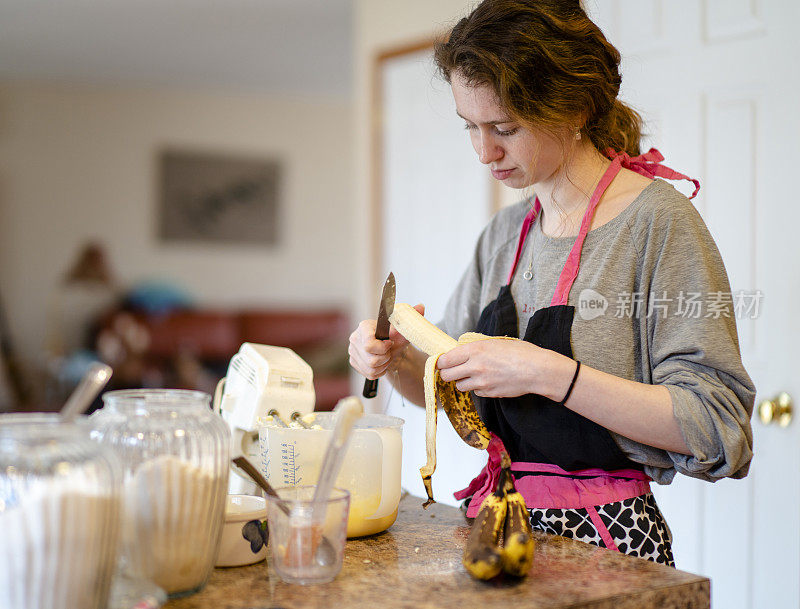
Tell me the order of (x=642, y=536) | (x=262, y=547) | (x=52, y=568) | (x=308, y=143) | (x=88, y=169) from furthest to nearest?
(x=308, y=143) < (x=88, y=169) < (x=642, y=536) < (x=262, y=547) < (x=52, y=568)

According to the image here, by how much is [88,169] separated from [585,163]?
220 inches

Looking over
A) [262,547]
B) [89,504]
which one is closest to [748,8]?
[262,547]

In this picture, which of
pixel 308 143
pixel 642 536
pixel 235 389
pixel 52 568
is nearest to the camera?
pixel 52 568

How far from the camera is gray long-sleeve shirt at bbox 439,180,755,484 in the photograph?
1.16m

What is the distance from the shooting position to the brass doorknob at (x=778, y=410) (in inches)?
81.4

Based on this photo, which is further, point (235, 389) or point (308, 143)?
point (308, 143)

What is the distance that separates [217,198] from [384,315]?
562cm

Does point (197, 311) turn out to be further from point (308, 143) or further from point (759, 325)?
point (759, 325)

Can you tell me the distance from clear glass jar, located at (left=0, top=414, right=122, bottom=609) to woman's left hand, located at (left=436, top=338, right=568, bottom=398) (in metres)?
0.53

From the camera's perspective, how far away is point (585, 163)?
4.63 ft

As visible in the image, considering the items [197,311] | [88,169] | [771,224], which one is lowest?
[197,311]

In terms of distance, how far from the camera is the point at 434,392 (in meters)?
1.18

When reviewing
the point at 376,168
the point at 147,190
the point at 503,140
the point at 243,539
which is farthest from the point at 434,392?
the point at 147,190

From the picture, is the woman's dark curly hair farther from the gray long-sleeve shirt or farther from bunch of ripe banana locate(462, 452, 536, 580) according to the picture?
bunch of ripe banana locate(462, 452, 536, 580)
